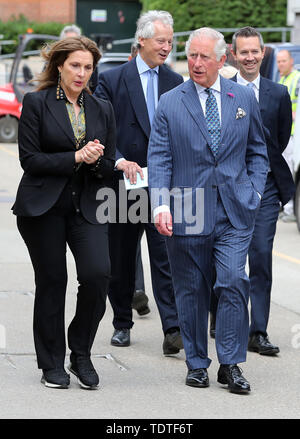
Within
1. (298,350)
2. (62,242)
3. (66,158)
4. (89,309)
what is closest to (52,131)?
(66,158)

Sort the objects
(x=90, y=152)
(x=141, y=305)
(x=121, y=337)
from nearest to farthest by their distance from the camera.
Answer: (x=90, y=152), (x=121, y=337), (x=141, y=305)

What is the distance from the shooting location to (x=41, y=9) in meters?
54.3

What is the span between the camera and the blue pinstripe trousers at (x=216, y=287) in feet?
20.0

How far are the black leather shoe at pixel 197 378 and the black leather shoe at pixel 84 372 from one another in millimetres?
517

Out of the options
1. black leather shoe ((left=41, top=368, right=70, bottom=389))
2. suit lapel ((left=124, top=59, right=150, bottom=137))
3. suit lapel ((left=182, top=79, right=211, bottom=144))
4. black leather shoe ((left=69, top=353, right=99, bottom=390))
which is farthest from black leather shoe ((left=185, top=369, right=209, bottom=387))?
suit lapel ((left=124, top=59, right=150, bottom=137))

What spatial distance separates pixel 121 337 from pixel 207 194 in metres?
1.60

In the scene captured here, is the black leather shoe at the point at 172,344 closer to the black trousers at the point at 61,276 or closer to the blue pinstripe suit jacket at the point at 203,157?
the black trousers at the point at 61,276

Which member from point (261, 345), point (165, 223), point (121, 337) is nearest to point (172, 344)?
point (121, 337)

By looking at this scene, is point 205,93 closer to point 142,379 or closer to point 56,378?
point 142,379

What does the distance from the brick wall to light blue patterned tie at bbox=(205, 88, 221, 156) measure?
1924 inches

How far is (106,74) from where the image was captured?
729 centimetres

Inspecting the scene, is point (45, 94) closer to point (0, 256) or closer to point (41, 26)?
point (0, 256)

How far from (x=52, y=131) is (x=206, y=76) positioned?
906 millimetres
